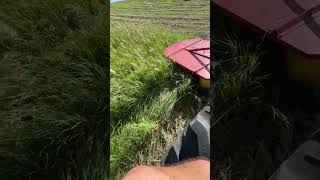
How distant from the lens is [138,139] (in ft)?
3.55

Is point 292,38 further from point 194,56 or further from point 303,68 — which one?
point 194,56

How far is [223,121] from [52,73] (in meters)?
0.46

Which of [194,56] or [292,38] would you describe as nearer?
[292,38]

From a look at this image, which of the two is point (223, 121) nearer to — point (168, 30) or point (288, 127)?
point (288, 127)

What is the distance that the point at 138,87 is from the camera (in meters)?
1.10

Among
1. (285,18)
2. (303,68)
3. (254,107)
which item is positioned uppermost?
(285,18)

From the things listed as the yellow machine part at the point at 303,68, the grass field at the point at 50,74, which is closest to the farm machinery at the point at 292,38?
the yellow machine part at the point at 303,68

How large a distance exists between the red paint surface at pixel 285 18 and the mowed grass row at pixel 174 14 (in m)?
0.05

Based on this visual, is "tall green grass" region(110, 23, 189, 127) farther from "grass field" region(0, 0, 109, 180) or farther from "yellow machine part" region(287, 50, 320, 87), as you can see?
"yellow machine part" region(287, 50, 320, 87)

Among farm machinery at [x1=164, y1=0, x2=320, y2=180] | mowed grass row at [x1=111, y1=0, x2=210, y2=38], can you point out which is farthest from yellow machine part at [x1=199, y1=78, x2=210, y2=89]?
mowed grass row at [x1=111, y1=0, x2=210, y2=38]

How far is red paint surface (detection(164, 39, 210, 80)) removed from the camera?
1.07m

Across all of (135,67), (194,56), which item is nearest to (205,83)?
(194,56)

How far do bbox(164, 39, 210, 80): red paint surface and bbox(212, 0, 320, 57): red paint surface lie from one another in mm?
115

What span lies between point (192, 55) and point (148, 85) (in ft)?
0.46
